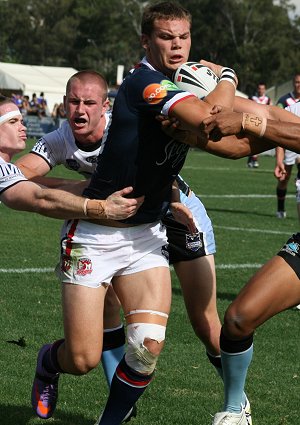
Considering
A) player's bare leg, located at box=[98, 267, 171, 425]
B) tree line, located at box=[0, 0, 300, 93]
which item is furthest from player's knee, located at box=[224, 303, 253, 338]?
tree line, located at box=[0, 0, 300, 93]

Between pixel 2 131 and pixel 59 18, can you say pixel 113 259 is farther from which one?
pixel 59 18

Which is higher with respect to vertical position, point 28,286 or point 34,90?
point 28,286

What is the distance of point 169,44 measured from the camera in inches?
228

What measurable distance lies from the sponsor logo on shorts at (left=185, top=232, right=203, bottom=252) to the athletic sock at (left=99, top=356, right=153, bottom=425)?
3.77ft

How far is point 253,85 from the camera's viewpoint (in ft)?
286

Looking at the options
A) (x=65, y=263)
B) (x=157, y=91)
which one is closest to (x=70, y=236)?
(x=65, y=263)

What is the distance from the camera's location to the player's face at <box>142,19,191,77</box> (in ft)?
18.9

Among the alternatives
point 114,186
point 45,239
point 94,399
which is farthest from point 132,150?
point 45,239

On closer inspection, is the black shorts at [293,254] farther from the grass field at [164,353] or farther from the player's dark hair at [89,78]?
the player's dark hair at [89,78]

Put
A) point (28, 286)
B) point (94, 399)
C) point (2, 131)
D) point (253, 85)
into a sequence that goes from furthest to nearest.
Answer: point (253, 85) < point (28, 286) < point (94, 399) < point (2, 131)

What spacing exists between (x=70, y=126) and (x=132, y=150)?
29.9 inches

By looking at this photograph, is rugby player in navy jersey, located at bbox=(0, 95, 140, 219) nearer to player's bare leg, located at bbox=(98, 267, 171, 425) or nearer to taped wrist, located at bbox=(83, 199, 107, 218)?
taped wrist, located at bbox=(83, 199, 107, 218)

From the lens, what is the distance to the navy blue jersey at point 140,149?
552 cm

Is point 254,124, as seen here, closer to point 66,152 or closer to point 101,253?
point 101,253
